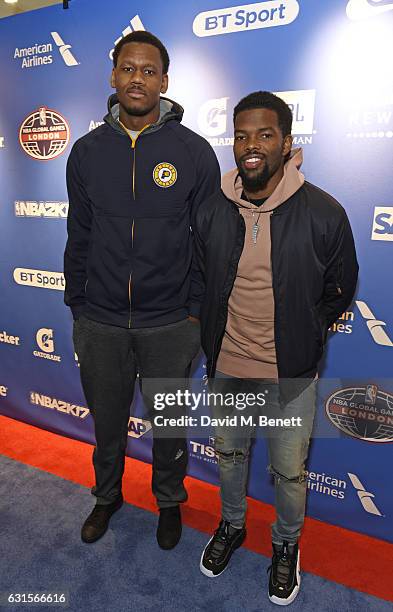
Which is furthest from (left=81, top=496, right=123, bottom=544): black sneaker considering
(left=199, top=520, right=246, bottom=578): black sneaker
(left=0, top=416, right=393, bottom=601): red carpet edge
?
(left=199, top=520, right=246, bottom=578): black sneaker

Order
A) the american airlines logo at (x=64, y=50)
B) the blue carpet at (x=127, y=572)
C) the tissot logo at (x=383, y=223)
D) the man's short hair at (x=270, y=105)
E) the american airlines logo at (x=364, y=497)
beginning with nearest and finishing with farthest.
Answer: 1. the man's short hair at (x=270, y=105)
2. the blue carpet at (x=127, y=572)
3. the tissot logo at (x=383, y=223)
4. the american airlines logo at (x=364, y=497)
5. the american airlines logo at (x=64, y=50)

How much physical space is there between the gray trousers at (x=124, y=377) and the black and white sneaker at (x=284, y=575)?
51cm

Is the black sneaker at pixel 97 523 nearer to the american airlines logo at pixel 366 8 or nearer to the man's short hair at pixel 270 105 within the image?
the man's short hair at pixel 270 105

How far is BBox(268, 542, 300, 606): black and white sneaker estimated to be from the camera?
6.06 ft

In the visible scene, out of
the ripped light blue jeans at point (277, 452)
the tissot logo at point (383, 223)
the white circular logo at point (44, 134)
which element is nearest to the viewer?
the ripped light blue jeans at point (277, 452)

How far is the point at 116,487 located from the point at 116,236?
4.00 ft

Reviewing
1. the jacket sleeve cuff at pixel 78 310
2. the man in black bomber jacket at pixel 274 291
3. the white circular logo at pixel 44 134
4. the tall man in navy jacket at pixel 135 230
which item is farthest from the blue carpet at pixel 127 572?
the white circular logo at pixel 44 134

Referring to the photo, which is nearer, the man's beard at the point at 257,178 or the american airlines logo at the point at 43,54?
the man's beard at the point at 257,178

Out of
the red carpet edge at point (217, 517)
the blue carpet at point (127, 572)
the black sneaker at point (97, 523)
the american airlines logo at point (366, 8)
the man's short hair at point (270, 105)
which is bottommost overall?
the red carpet edge at point (217, 517)

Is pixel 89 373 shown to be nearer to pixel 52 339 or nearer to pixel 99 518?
pixel 99 518

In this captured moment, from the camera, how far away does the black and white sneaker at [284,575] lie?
1847mm

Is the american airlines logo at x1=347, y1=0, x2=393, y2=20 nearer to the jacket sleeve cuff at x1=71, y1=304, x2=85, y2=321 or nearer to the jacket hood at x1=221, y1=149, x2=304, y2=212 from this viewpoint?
the jacket hood at x1=221, y1=149, x2=304, y2=212

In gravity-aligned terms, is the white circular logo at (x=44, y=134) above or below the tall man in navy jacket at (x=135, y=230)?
above

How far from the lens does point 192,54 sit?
220cm
